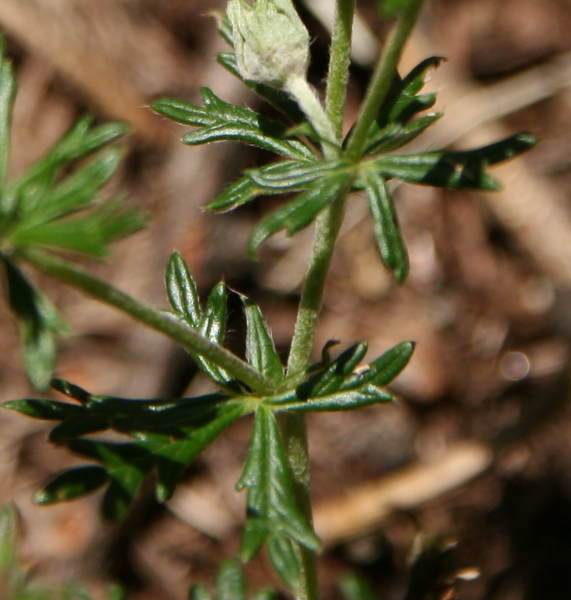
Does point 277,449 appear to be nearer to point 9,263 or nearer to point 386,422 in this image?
point 9,263

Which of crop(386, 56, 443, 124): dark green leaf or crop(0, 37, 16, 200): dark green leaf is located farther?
crop(386, 56, 443, 124): dark green leaf

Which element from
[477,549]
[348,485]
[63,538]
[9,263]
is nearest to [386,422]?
[348,485]

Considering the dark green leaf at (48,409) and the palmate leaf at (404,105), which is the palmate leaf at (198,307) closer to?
the dark green leaf at (48,409)

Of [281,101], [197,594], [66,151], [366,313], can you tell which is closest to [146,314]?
[66,151]

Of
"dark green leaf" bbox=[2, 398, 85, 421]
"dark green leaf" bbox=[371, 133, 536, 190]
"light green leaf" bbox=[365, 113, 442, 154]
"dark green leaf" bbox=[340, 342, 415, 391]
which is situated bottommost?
"dark green leaf" bbox=[340, 342, 415, 391]

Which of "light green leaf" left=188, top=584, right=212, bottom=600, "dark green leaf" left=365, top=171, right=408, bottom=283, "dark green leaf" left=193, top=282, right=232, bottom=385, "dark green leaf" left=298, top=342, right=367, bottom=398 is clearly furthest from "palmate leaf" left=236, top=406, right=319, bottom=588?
"light green leaf" left=188, top=584, right=212, bottom=600

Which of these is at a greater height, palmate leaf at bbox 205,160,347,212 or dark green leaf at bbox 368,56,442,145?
dark green leaf at bbox 368,56,442,145

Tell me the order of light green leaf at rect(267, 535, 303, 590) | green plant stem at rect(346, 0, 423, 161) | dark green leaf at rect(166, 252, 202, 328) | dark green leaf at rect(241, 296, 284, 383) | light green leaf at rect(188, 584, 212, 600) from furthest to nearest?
light green leaf at rect(188, 584, 212, 600), dark green leaf at rect(166, 252, 202, 328), dark green leaf at rect(241, 296, 284, 383), light green leaf at rect(267, 535, 303, 590), green plant stem at rect(346, 0, 423, 161)

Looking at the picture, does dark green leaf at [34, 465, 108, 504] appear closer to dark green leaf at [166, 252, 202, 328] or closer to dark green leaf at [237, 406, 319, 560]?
dark green leaf at [237, 406, 319, 560]
